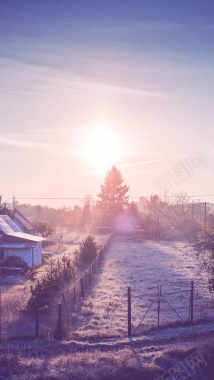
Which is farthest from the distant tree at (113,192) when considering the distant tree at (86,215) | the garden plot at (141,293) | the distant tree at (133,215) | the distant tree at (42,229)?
the garden plot at (141,293)

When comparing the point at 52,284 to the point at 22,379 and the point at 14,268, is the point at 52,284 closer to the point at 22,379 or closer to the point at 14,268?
the point at 22,379

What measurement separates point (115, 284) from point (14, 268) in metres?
10.9

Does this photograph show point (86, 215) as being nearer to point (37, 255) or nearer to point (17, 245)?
point (37, 255)

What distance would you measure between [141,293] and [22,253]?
15.3 meters

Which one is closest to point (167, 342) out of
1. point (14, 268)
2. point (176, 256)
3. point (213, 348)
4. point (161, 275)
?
point (213, 348)

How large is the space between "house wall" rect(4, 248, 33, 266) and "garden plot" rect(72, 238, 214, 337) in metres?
6.68

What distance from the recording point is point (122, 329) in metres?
16.9

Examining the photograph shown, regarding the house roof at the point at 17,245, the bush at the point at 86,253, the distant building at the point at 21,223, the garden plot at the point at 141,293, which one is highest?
the distant building at the point at 21,223

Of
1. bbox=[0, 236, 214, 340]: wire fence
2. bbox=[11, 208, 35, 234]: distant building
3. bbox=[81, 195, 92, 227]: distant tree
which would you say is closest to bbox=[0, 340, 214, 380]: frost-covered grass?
bbox=[0, 236, 214, 340]: wire fence

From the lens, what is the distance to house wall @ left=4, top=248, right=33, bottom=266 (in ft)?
116

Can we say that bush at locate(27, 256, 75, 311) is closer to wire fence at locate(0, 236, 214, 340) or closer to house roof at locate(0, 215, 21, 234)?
wire fence at locate(0, 236, 214, 340)

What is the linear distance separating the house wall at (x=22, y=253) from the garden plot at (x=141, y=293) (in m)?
6.68

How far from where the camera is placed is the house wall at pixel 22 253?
35312 mm

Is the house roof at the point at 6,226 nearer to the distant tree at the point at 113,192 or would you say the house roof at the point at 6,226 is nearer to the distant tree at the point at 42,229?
the distant tree at the point at 42,229
